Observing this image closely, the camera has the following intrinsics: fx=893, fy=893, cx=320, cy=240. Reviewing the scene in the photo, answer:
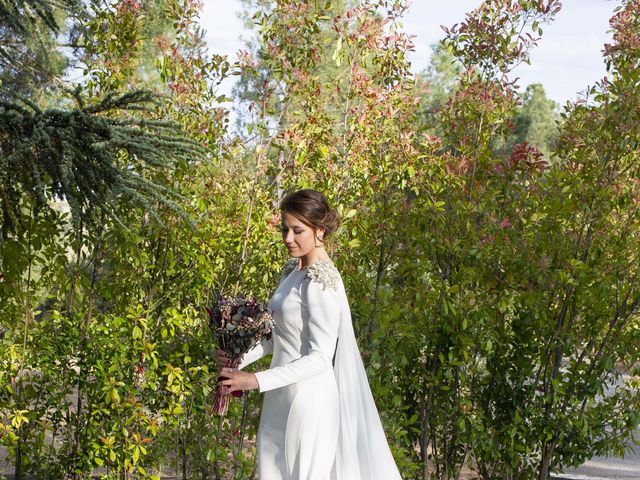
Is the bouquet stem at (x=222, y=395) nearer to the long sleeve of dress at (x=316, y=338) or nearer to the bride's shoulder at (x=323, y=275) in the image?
the long sleeve of dress at (x=316, y=338)

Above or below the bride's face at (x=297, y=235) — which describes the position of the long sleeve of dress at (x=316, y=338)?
below

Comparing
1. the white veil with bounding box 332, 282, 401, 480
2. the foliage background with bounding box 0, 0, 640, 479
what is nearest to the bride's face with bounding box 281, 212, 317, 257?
the white veil with bounding box 332, 282, 401, 480

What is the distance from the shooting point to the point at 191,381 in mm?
5277

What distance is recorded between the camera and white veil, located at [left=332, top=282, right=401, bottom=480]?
11.7 feet

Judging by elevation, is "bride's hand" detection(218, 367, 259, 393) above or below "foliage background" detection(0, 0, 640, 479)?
below

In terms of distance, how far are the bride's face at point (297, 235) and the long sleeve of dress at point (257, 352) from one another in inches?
14.7

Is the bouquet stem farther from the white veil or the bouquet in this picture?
the white veil

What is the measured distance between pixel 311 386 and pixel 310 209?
2.22 ft

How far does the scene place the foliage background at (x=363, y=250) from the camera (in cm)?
518

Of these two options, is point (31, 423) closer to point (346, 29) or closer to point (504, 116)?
point (346, 29)

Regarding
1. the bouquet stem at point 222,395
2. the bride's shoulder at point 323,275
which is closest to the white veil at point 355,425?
the bride's shoulder at point 323,275

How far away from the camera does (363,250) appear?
5.58m

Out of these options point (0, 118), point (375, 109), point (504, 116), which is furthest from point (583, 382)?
point (0, 118)

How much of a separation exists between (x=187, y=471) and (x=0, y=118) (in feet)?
8.17
